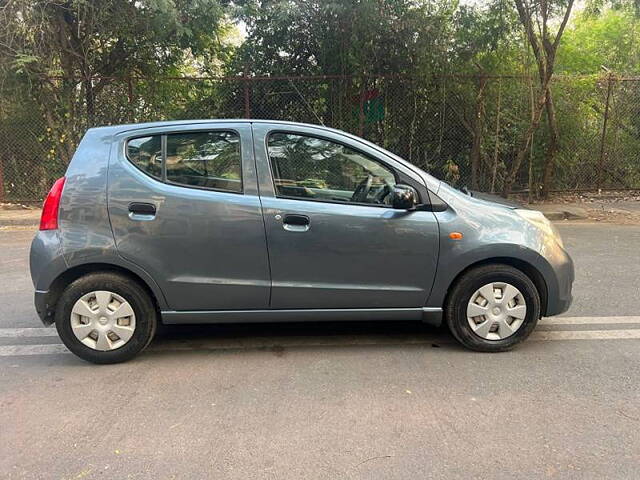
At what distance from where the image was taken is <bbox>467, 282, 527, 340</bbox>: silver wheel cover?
3.80m

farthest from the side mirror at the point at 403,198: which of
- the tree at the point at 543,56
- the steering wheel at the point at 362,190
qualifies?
the tree at the point at 543,56

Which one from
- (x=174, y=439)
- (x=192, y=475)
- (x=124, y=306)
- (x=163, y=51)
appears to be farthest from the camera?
(x=163, y=51)

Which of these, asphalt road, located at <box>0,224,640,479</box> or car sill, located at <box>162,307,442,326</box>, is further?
car sill, located at <box>162,307,442,326</box>

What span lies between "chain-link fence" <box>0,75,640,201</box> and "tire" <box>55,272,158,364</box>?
25.6ft

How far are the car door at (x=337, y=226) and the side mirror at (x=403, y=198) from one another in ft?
0.20

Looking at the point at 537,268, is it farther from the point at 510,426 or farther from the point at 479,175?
the point at 479,175

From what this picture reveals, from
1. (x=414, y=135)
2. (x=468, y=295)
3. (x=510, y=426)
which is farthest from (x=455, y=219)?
(x=414, y=135)

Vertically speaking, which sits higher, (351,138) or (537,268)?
(351,138)

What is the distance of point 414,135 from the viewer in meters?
11.5

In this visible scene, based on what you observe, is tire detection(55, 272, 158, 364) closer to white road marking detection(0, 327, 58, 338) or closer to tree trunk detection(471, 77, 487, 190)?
white road marking detection(0, 327, 58, 338)

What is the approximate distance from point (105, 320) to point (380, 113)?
8.69 m

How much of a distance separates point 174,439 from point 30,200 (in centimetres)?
1004

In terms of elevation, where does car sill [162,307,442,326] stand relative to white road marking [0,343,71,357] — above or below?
above

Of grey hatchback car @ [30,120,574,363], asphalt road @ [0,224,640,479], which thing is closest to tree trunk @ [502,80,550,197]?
asphalt road @ [0,224,640,479]
